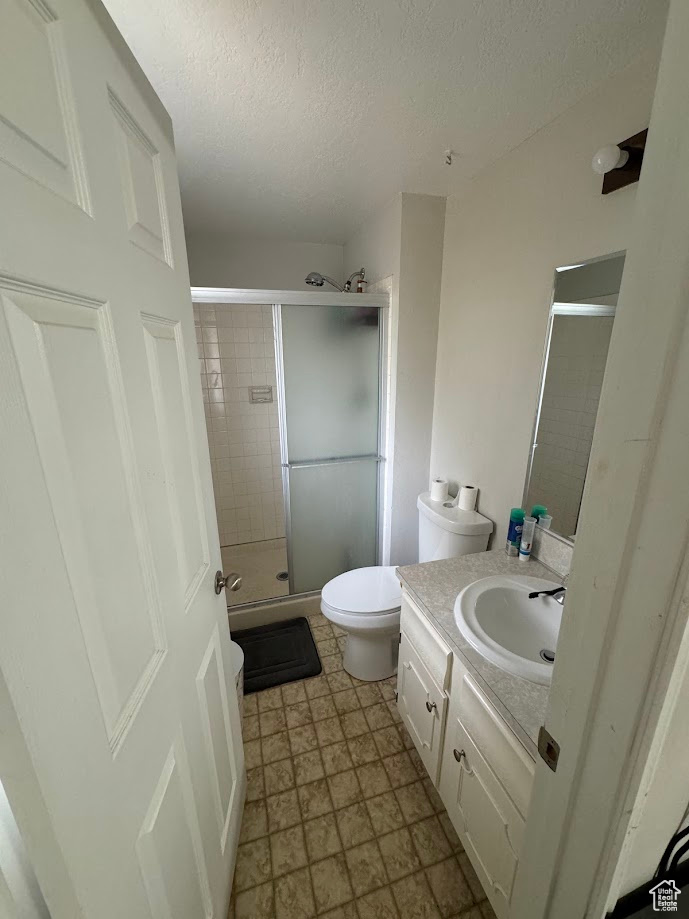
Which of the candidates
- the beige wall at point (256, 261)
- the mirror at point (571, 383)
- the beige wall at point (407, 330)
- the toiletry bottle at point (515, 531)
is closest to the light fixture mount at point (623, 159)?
the mirror at point (571, 383)

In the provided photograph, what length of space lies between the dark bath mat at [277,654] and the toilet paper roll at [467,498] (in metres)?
1.12

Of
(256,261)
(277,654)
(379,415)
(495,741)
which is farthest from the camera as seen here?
(256,261)

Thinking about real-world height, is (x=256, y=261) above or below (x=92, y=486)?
above

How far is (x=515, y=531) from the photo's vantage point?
1.38 m

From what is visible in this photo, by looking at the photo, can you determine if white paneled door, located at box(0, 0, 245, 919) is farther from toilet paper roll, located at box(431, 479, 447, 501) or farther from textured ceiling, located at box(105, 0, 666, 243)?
toilet paper roll, located at box(431, 479, 447, 501)

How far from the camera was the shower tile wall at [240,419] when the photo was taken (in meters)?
2.69

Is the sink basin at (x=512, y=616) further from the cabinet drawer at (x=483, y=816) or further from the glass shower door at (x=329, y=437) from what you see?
the glass shower door at (x=329, y=437)

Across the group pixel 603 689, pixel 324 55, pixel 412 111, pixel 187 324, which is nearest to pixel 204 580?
pixel 187 324

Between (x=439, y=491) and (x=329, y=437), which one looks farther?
(x=329, y=437)

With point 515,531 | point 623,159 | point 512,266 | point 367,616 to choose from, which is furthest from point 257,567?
point 623,159

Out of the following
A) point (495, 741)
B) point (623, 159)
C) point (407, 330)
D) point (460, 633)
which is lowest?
point (495, 741)

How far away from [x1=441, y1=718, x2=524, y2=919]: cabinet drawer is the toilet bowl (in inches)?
21.8

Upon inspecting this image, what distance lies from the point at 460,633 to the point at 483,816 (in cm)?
45

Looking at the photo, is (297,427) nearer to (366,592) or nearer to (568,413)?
(366,592)
